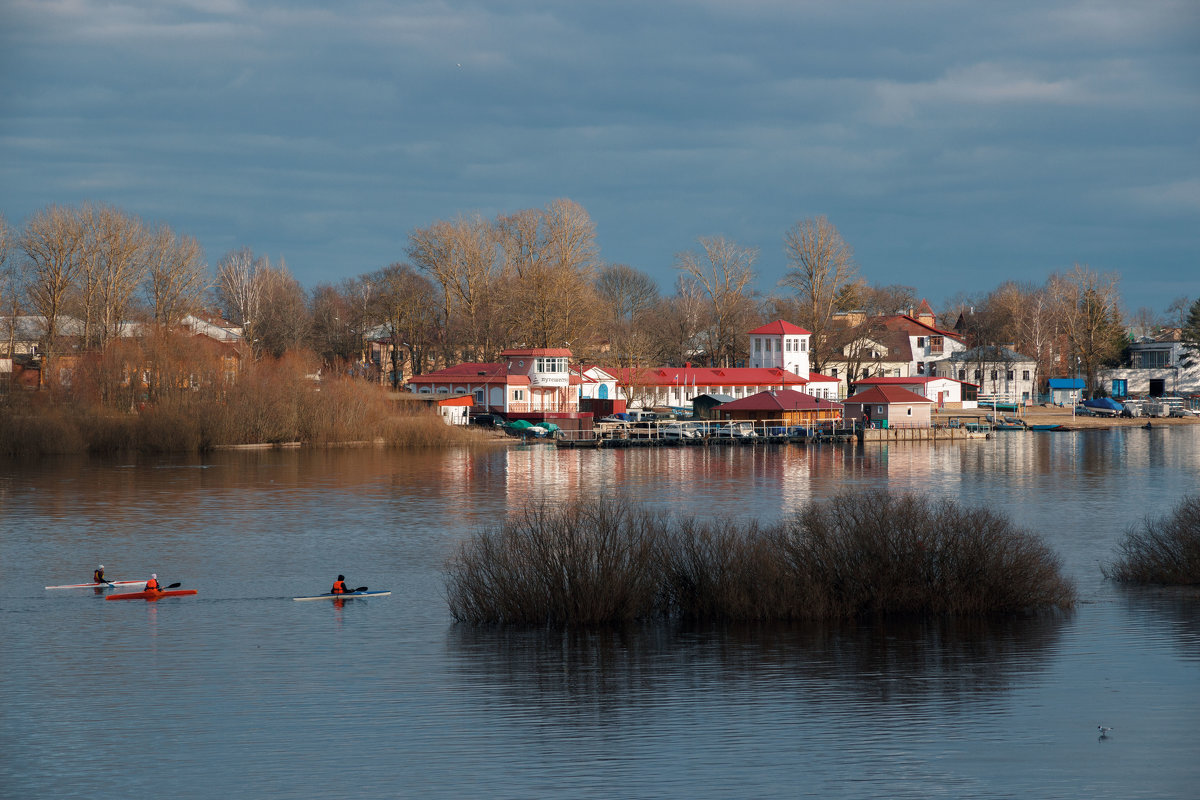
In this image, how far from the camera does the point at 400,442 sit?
84625 mm

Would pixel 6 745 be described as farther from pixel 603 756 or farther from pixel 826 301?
pixel 826 301

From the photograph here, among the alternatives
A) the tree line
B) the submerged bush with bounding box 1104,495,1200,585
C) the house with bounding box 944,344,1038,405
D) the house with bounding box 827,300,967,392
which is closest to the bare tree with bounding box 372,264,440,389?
the tree line

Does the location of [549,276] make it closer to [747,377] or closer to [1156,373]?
[747,377]

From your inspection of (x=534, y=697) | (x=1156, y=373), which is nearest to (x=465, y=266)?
(x=1156, y=373)

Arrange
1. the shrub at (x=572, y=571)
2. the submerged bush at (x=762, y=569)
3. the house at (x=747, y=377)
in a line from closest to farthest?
1. the shrub at (x=572, y=571)
2. the submerged bush at (x=762, y=569)
3. the house at (x=747, y=377)

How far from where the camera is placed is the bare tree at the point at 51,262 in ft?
278

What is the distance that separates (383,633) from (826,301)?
101 meters

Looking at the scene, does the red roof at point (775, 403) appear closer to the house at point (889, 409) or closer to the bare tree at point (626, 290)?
the house at point (889, 409)

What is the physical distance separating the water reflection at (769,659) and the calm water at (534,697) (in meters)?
0.07

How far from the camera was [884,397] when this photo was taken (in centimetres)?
9275

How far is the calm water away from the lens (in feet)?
49.1

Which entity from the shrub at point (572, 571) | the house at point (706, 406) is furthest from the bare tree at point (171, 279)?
the shrub at point (572, 571)

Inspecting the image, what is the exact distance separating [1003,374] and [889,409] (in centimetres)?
3923

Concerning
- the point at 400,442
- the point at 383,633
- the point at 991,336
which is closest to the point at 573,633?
the point at 383,633
